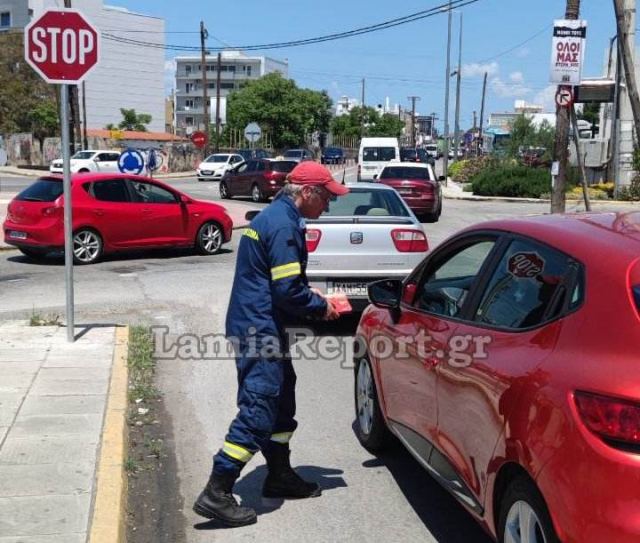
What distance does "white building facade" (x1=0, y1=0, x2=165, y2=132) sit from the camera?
102938mm

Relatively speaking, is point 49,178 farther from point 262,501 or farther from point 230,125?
point 230,125

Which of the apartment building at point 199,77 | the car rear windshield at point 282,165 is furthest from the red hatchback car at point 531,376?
the apartment building at point 199,77

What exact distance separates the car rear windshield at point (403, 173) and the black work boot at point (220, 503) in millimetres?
20753

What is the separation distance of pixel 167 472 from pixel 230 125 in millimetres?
78447

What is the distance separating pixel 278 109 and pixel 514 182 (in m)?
43.0

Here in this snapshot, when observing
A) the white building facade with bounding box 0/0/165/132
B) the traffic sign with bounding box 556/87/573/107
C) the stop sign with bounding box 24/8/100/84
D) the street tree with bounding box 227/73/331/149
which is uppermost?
the white building facade with bounding box 0/0/165/132

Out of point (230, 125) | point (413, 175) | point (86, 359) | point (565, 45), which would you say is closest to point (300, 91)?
point (230, 125)

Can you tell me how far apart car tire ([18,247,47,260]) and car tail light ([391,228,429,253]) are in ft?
25.2

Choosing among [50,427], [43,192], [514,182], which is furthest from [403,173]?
[50,427]

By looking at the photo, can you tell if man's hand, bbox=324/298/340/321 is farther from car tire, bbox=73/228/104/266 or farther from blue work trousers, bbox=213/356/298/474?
car tire, bbox=73/228/104/266

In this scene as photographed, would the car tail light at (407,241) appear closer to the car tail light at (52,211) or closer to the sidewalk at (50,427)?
the sidewalk at (50,427)

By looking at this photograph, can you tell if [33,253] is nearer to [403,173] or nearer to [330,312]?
[330,312]

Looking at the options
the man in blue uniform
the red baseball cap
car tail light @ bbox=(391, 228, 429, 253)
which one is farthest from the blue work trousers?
car tail light @ bbox=(391, 228, 429, 253)

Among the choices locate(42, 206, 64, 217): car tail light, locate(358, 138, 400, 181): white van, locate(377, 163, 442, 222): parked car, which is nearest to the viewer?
locate(42, 206, 64, 217): car tail light
